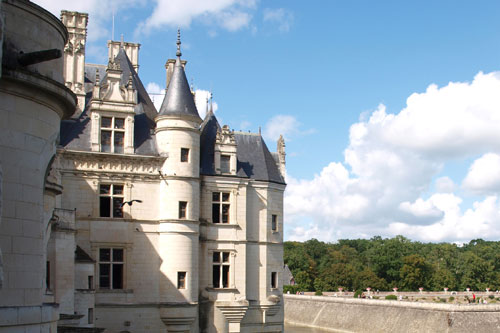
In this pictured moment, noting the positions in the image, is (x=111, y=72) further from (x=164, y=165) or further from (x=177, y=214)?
(x=177, y=214)

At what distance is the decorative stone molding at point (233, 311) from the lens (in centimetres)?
2502

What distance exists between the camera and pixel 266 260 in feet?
87.8

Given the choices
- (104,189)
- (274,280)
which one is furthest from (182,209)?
(274,280)

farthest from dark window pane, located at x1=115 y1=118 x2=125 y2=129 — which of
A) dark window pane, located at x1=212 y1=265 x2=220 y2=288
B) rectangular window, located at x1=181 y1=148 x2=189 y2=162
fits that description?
dark window pane, located at x1=212 y1=265 x2=220 y2=288

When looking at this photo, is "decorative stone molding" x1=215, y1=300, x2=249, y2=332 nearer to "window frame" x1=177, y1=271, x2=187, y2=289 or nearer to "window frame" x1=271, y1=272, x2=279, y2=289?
"window frame" x1=177, y1=271, x2=187, y2=289

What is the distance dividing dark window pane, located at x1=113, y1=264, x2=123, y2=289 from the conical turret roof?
5969mm

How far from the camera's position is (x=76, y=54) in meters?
25.5

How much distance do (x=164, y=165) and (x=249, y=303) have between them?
6.62 metres

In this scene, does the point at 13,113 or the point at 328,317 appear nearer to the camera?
the point at 13,113

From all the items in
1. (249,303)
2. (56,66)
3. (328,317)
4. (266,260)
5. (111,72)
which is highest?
(111,72)

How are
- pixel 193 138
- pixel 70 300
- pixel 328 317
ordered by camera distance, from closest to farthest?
pixel 70 300
pixel 193 138
pixel 328 317

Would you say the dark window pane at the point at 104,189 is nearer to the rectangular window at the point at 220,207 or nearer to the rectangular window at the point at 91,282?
the rectangular window at the point at 91,282

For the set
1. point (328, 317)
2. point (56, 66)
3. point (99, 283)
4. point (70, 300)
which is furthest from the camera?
point (328, 317)

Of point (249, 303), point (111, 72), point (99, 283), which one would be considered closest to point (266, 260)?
point (249, 303)
